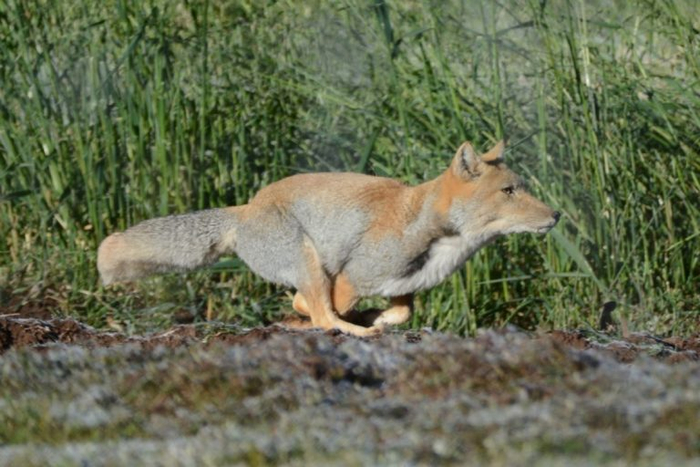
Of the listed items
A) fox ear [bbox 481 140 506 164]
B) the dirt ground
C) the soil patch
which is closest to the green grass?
fox ear [bbox 481 140 506 164]

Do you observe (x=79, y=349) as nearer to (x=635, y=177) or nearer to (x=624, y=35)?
(x=635, y=177)

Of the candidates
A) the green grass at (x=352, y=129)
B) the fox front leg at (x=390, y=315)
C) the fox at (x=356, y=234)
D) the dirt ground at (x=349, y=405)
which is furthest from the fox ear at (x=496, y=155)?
the dirt ground at (x=349, y=405)

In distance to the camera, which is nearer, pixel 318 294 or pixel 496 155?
pixel 318 294

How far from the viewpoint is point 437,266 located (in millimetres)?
7379

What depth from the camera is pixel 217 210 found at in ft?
25.7

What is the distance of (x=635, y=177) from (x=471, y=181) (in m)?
1.43

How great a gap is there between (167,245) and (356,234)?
1.07m

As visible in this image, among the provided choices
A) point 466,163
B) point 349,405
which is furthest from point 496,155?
point 349,405

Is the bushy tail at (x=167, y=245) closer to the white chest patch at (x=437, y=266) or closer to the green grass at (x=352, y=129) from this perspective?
the green grass at (x=352, y=129)

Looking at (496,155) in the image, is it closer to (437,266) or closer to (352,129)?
(437,266)

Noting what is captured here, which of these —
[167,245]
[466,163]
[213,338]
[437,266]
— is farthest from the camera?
[167,245]

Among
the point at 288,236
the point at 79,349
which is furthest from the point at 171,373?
the point at 288,236

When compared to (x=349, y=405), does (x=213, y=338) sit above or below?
below

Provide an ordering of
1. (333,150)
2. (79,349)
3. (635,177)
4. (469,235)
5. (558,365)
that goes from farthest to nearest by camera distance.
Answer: (333,150), (635,177), (469,235), (79,349), (558,365)
